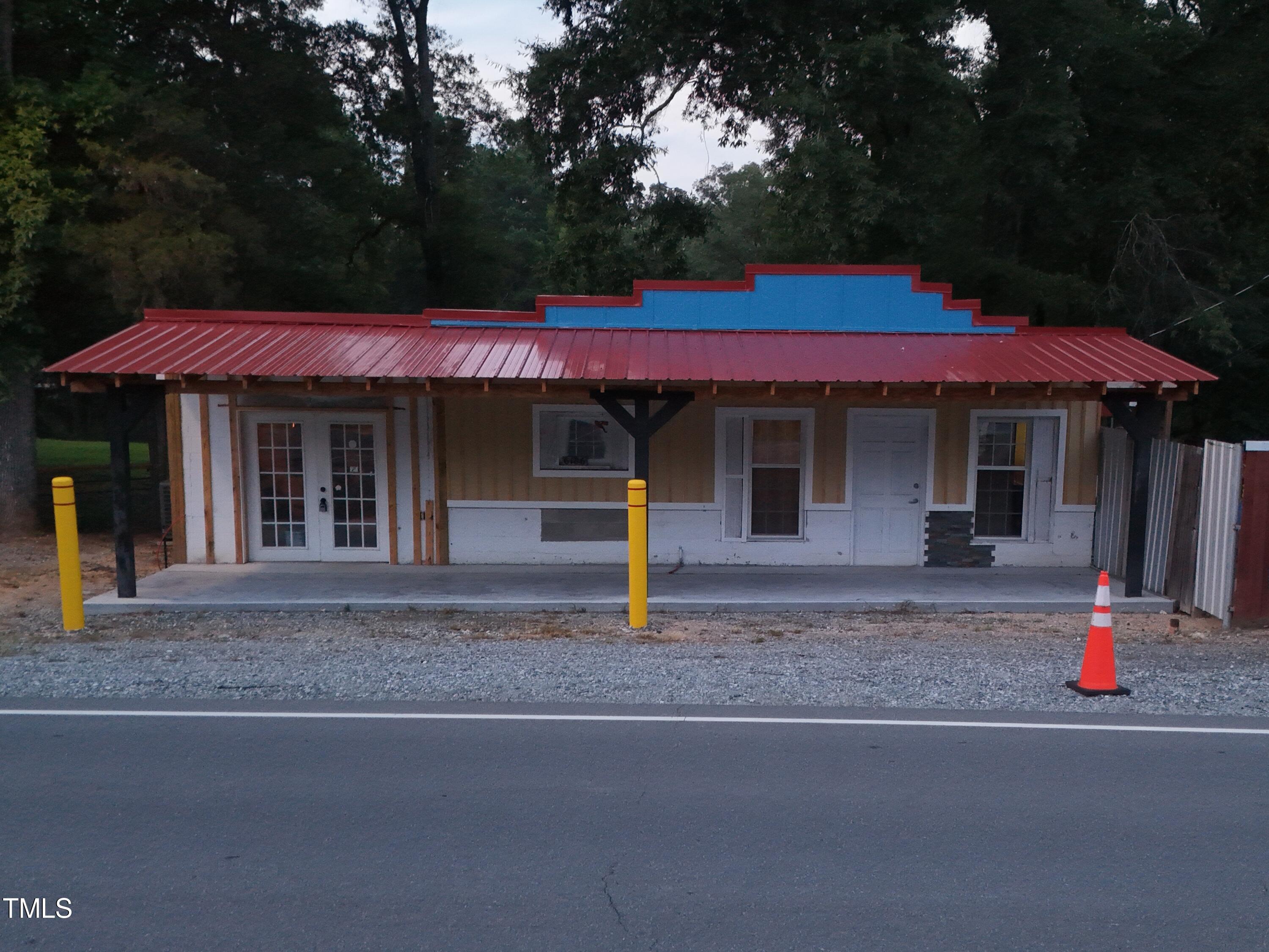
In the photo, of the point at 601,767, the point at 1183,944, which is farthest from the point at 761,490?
the point at 1183,944

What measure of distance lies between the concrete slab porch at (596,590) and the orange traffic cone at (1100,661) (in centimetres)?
337

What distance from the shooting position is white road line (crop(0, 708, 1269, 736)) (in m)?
6.48

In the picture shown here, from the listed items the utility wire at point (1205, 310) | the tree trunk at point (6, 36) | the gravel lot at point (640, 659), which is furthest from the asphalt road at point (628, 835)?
the tree trunk at point (6, 36)

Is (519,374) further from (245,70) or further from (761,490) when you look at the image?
(245,70)

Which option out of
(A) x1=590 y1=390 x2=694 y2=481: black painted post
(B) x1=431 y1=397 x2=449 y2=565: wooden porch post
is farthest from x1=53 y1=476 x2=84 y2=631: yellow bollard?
(A) x1=590 y1=390 x2=694 y2=481: black painted post

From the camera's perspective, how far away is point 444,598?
35.7ft

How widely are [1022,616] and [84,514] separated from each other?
58.1 feet

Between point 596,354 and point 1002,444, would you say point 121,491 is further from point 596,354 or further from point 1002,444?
point 1002,444

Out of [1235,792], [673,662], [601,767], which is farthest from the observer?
[673,662]

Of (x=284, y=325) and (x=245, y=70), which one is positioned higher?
(x=245, y=70)

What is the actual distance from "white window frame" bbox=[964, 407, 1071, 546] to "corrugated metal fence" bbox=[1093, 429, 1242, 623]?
480mm

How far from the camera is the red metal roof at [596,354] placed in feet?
34.3

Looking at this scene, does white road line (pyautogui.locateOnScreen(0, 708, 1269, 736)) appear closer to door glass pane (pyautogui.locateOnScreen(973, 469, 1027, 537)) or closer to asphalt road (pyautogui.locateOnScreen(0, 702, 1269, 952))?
asphalt road (pyautogui.locateOnScreen(0, 702, 1269, 952))

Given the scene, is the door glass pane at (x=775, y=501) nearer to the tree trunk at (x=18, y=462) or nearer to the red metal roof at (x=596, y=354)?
the red metal roof at (x=596, y=354)
